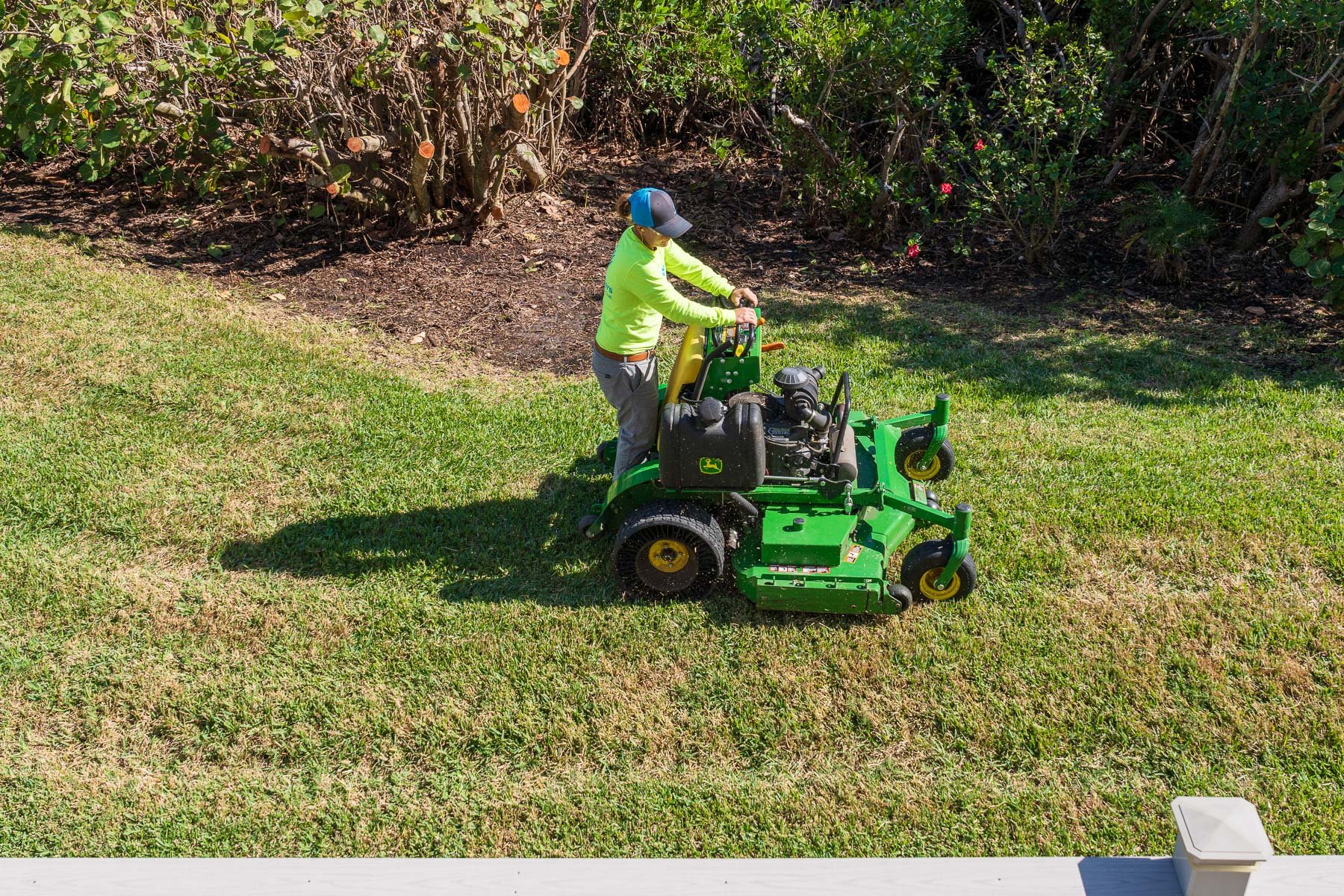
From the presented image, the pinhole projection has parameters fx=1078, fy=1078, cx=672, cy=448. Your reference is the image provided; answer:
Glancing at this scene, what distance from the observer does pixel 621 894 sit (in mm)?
2607

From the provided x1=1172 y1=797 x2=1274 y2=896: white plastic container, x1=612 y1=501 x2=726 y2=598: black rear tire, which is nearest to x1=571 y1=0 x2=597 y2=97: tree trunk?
x1=612 y1=501 x2=726 y2=598: black rear tire

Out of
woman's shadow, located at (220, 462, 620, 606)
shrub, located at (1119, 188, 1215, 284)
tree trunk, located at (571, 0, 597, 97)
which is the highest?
tree trunk, located at (571, 0, 597, 97)

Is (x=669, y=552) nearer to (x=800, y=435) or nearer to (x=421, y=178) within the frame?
(x=800, y=435)

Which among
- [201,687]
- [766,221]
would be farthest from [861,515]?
[766,221]

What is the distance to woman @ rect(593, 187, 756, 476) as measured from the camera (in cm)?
460

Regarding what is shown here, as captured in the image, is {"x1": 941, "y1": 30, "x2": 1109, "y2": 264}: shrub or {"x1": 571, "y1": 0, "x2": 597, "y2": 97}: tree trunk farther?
{"x1": 571, "y1": 0, "x2": 597, "y2": 97}: tree trunk

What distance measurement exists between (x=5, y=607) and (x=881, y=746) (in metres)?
3.87

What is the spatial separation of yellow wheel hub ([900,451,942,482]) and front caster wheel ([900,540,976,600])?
0.92 meters

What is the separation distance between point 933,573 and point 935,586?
6cm

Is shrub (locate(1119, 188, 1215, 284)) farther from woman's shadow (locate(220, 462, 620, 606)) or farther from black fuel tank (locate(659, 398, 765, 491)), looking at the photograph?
woman's shadow (locate(220, 462, 620, 606))

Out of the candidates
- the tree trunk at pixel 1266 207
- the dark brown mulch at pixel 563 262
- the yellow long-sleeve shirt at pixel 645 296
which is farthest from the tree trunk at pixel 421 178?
the tree trunk at pixel 1266 207

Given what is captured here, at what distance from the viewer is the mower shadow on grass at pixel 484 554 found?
4.88 metres

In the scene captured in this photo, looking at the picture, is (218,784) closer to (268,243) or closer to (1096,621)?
(1096,621)

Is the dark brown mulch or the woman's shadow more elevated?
the dark brown mulch
